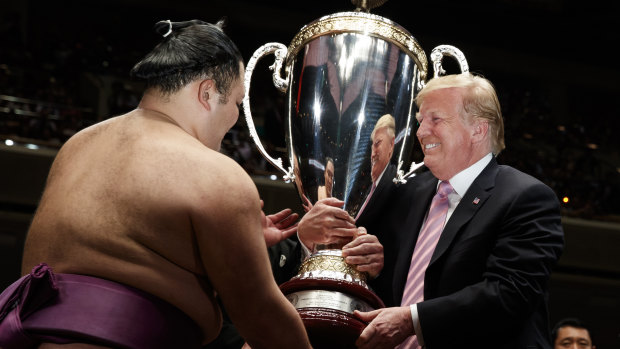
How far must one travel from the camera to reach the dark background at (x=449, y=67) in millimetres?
6094

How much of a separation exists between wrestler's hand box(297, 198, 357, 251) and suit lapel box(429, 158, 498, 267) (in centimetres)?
20

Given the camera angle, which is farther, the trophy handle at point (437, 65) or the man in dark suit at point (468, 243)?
Answer: the trophy handle at point (437, 65)

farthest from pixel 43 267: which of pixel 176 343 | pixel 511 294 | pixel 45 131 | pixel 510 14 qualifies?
pixel 510 14

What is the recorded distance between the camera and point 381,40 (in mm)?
1816

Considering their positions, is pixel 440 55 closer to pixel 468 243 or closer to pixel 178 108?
pixel 468 243

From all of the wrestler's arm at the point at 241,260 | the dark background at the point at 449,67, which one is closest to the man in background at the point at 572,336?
the dark background at the point at 449,67

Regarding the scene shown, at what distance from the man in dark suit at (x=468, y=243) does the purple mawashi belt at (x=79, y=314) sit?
0.50m

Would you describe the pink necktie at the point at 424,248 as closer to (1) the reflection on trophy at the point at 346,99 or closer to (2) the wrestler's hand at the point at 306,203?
(1) the reflection on trophy at the point at 346,99

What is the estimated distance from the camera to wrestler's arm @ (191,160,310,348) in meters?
1.13

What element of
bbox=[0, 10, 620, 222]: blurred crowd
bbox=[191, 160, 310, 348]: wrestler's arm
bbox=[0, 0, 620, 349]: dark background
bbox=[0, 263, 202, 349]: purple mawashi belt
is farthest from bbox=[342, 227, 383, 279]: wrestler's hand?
bbox=[0, 0, 620, 349]: dark background

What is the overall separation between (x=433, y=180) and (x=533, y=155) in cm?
605

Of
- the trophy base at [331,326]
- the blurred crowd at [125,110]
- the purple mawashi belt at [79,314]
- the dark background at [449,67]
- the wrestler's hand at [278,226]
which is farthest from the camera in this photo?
the blurred crowd at [125,110]

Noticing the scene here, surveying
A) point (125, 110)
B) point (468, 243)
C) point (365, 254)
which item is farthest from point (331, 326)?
point (125, 110)

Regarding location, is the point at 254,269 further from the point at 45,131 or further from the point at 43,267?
the point at 45,131
